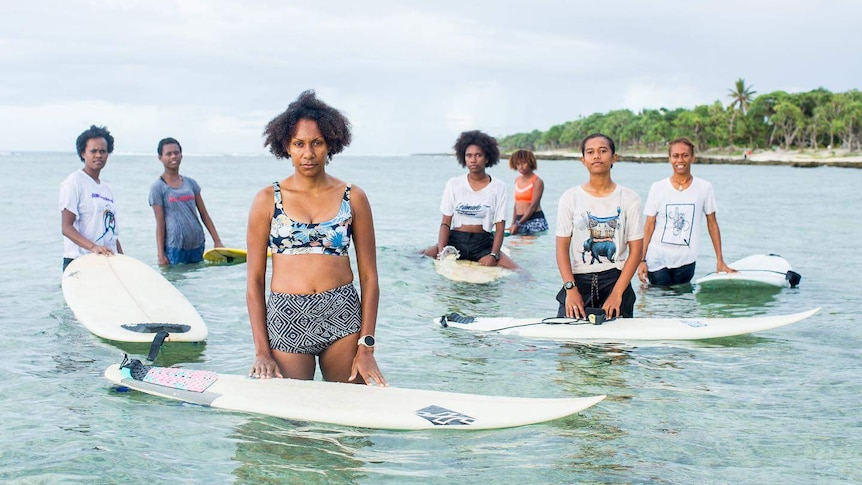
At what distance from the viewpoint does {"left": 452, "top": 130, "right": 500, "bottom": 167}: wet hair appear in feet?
33.3

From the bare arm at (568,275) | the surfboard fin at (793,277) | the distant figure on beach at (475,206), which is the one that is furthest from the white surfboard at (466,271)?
the bare arm at (568,275)

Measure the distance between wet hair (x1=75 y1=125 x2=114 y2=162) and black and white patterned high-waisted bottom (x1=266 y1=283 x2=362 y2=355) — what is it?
466 cm

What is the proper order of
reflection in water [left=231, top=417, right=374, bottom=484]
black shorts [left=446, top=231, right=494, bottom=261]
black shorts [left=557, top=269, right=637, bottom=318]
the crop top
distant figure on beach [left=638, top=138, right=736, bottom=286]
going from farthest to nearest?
1. the crop top
2. black shorts [left=446, top=231, right=494, bottom=261]
3. distant figure on beach [left=638, top=138, right=736, bottom=286]
4. black shorts [left=557, top=269, right=637, bottom=318]
5. reflection in water [left=231, top=417, right=374, bottom=484]

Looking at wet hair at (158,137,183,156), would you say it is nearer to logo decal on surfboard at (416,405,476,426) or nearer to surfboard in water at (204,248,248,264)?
surfboard in water at (204,248,248,264)

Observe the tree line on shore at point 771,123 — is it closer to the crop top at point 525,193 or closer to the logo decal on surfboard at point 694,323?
the crop top at point 525,193

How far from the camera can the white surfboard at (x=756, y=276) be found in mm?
9477

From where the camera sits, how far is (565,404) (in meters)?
4.59

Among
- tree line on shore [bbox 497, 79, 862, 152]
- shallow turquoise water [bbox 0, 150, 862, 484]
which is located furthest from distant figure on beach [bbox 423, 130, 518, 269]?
tree line on shore [bbox 497, 79, 862, 152]

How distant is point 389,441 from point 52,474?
5.88 feet

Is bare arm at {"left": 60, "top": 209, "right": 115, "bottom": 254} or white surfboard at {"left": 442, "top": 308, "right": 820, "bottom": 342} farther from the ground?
bare arm at {"left": 60, "top": 209, "right": 115, "bottom": 254}

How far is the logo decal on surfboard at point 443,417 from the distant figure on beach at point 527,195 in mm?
9681

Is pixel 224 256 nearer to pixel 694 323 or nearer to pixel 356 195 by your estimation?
pixel 694 323

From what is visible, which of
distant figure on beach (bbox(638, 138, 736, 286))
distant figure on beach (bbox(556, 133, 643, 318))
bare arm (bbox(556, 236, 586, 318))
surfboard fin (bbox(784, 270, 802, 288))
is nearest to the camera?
distant figure on beach (bbox(556, 133, 643, 318))

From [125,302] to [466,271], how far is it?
14.5 feet
